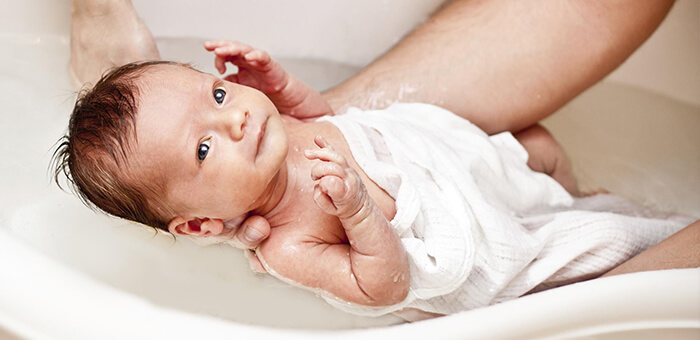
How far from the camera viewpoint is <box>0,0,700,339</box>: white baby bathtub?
808mm

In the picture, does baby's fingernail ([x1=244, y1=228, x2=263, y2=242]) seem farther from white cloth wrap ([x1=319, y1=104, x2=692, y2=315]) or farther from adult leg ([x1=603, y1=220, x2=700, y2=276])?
adult leg ([x1=603, y1=220, x2=700, y2=276])

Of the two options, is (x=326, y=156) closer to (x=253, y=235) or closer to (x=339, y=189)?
(x=339, y=189)

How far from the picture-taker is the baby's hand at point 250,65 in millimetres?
1102

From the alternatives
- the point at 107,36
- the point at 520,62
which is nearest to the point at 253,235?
the point at 107,36

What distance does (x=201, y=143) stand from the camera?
89 cm

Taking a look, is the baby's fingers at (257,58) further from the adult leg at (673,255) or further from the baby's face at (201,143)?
the adult leg at (673,255)

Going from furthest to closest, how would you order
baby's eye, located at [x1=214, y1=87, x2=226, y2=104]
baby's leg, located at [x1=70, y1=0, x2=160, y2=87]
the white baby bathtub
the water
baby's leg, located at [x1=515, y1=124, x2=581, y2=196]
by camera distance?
baby's leg, located at [x1=515, y1=124, x2=581, y2=196] < baby's leg, located at [x1=70, y1=0, x2=160, y2=87] < the water < baby's eye, located at [x1=214, y1=87, x2=226, y2=104] < the white baby bathtub

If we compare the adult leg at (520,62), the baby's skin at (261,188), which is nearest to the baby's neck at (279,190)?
the baby's skin at (261,188)

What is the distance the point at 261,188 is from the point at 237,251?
0.28m

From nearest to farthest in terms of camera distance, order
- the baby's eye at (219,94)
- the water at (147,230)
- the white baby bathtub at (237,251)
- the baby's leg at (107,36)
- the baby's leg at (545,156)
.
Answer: the white baby bathtub at (237,251)
the baby's eye at (219,94)
the water at (147,230)
the baby's leg at (107,36)
the baby's leg at (545,156)

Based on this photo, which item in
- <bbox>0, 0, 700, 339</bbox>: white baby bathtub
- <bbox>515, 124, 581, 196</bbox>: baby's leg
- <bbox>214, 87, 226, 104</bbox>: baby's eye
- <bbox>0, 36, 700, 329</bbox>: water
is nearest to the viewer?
<bbox>0, 0, 700, 339</bbox>: white baby bathtub

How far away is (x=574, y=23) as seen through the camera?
4.35 ft

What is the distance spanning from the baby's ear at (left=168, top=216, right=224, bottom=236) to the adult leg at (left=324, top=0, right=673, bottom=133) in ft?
1.48

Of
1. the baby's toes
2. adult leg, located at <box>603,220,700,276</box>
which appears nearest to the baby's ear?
the baby's toes
